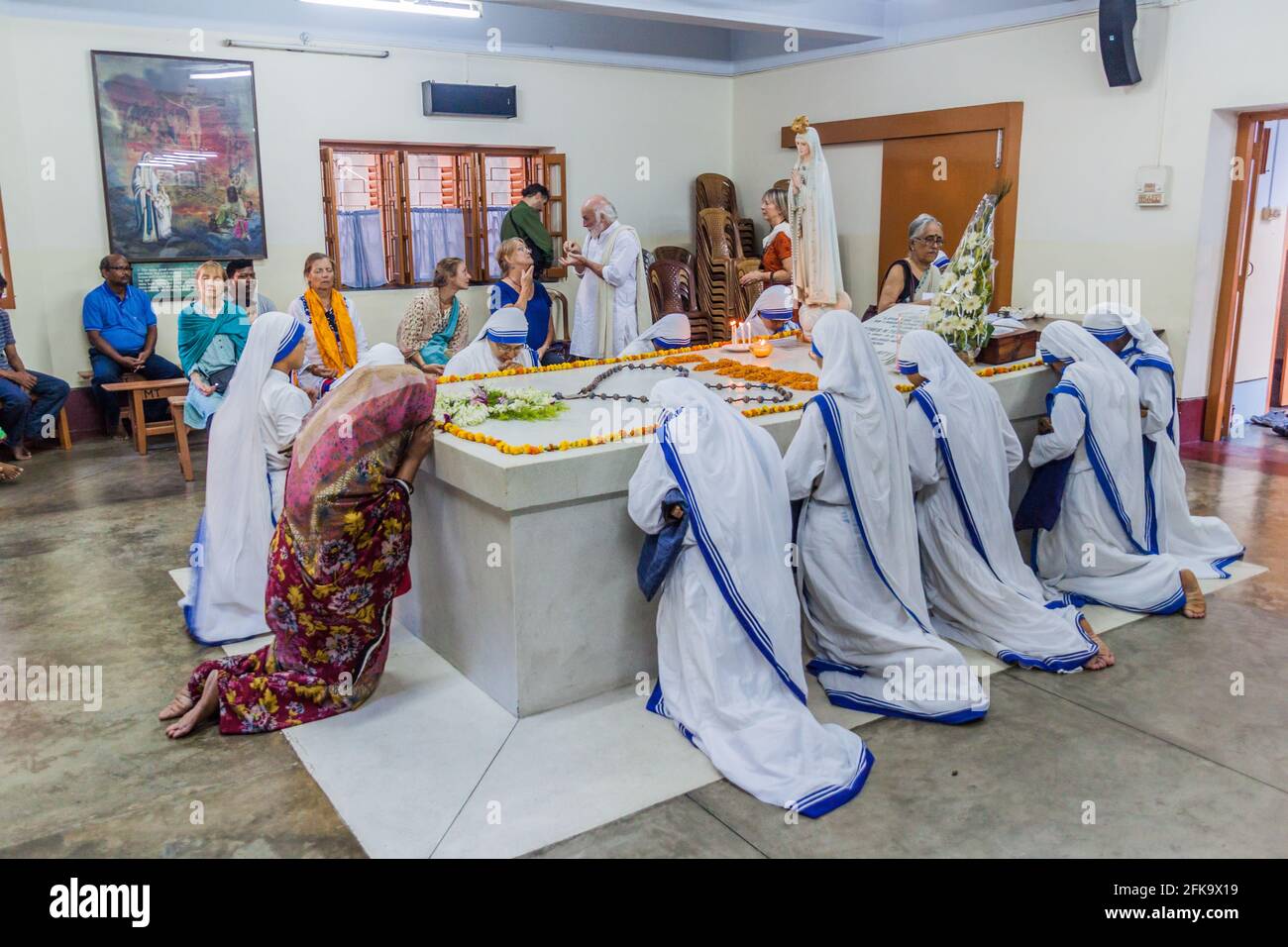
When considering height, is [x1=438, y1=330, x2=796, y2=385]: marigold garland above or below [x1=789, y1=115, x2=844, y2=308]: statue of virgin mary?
below

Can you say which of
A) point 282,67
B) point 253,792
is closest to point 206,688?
point 253,792

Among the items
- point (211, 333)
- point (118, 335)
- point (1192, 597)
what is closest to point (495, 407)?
point (1192, 597)

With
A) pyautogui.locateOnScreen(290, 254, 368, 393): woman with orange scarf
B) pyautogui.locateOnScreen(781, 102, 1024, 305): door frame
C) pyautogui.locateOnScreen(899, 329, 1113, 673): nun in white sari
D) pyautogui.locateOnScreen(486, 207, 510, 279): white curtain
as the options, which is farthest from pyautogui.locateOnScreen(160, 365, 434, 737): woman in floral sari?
pyautogui.locateOnScreen(486, 207, 510, 279): white curtain

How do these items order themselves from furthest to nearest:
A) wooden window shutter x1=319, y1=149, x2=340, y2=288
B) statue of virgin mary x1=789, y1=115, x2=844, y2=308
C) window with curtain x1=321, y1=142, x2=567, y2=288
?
window with curtain x1=321, y1=142, x2=567, y2=288, wooden window shutter x1=319, y1=149, x2=340, y2=288, statue of virgin mary x1=789, y1=115, x2=844, y2=308

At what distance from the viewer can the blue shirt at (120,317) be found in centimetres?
786

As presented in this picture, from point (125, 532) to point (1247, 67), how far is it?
7.32 meters

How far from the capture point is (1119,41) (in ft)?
23.5

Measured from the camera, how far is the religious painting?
26.0ft

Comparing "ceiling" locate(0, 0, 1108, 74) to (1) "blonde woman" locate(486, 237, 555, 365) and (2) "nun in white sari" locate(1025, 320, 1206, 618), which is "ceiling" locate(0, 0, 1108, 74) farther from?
(2) "nun in white sari" locate(1025, 320, 1206, 618)

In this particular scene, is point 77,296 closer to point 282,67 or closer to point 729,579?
A: point 282,67

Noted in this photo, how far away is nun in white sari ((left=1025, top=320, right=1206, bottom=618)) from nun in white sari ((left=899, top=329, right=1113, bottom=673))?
39cm

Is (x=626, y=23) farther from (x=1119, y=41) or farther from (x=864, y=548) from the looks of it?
(x=864, y=548)

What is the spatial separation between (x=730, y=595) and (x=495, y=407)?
1.44m

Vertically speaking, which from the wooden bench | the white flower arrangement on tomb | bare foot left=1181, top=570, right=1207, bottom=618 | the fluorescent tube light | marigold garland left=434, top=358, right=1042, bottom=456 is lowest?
bare foot left=1181, top=570, right=1207, bottom=618
